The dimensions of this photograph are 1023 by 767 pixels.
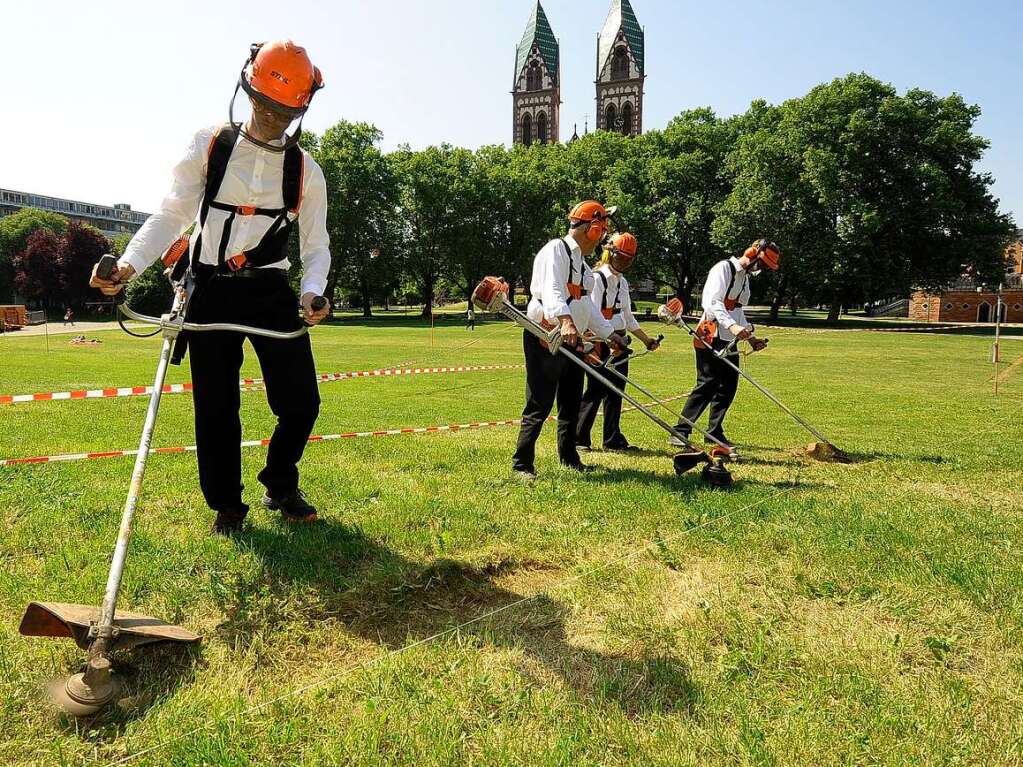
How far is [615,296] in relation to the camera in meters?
8.38

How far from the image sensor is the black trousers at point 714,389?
751 centimetres

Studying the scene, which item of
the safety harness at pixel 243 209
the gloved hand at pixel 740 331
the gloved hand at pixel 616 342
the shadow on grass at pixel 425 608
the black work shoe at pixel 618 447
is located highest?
the safety harness at pixel 243 209

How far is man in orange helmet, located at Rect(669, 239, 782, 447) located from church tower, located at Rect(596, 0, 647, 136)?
112318 millimetres

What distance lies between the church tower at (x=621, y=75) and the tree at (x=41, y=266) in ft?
266

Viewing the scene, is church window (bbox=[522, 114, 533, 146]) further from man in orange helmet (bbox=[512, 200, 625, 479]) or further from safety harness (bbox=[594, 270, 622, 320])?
man in orange helmet (bbox=[512, 200, 625, 479])

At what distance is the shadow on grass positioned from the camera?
2.88 meters

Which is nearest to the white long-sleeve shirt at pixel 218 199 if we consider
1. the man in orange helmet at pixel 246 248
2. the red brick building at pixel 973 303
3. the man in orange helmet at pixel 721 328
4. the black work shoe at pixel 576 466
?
the man in orange helmet at pixel 246 248

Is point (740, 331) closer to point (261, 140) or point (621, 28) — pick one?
point (261, 140)

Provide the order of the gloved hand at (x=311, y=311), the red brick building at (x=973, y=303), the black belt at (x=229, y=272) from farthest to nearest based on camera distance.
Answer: the red brick building at (x=973, y=303)
the black belt at (x=229, y=272)
the gloved hand at (x=311, y=311)

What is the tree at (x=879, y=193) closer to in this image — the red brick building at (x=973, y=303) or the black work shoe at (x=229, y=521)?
the red brick building at (x=973, y=303)

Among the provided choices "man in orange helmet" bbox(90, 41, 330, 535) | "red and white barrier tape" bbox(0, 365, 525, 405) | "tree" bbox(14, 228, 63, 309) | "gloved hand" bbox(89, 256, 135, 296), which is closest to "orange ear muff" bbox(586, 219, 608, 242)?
"man in orange helmet" bbox(90, 41, 330, 535)

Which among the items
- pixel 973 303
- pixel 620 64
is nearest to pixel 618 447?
pixel 973 303

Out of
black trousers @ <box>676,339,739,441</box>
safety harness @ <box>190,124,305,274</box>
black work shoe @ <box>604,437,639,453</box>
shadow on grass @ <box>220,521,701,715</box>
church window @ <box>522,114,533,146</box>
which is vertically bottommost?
black work shoe @ <box>604,437,639,453</box>

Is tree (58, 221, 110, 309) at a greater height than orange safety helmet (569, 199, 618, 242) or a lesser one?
greater
